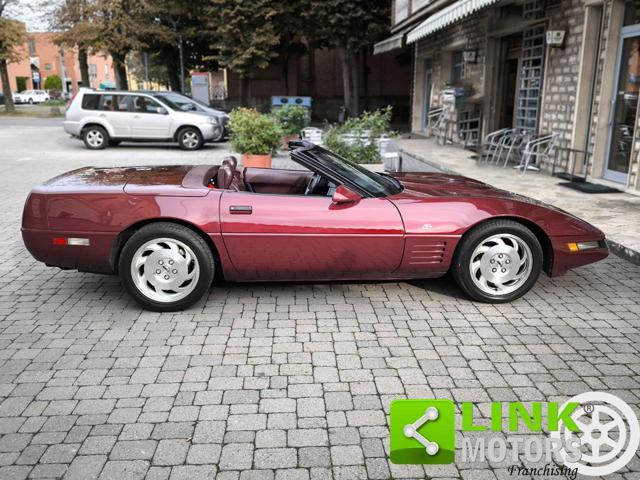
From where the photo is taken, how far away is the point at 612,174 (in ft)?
31.2

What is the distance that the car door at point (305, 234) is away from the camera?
4.39 m

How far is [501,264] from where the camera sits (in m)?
4.63

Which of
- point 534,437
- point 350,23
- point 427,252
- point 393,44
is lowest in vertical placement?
point 534,437

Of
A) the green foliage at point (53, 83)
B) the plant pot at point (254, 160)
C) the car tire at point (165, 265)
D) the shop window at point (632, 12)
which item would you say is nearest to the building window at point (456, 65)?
the plant pot at point (254, 160)

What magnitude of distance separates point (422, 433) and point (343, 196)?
6.75 feet

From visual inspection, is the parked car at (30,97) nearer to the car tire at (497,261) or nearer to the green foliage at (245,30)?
the green foliage at (245,30)

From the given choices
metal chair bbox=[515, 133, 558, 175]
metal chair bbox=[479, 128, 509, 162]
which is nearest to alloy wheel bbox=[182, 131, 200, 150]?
metal chair bbox=[479, 128, 509, 162]

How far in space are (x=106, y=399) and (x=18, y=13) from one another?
39.4 metres

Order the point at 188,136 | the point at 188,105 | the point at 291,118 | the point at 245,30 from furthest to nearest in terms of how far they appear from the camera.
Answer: the point at 245,30 → the point at 188,105 → the point at 188,136 → the point at 291,118

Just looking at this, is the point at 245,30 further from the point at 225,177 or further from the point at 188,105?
the point at 225,177

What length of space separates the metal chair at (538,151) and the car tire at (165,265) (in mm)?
7954

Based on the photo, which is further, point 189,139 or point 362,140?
point 189,139

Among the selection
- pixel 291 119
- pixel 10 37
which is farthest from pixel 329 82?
pixel 291 119

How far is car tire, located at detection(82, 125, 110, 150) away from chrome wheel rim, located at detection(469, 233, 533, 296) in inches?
567
